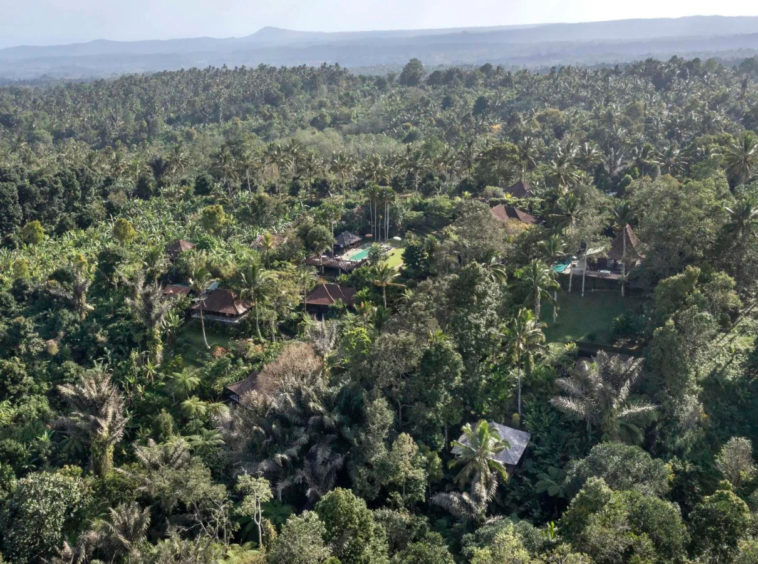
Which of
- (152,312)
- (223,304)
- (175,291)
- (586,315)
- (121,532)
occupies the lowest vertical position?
(121,532)

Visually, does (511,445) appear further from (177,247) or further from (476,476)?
(177,247)

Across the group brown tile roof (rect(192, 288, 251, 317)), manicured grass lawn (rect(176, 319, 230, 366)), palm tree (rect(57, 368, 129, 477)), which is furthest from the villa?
palm tree (rect(57, 368, 129, 477))

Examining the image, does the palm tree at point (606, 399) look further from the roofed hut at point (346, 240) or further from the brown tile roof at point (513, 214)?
the roofed hut at point (346, 240)

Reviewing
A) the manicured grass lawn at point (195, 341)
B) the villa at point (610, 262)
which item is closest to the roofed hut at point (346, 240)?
the manicured grass lawn at point (195, 341)

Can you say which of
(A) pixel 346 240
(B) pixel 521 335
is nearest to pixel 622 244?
(B) pixel 521 335

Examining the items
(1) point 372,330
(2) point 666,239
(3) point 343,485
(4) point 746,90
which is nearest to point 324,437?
(3) point 343,485
